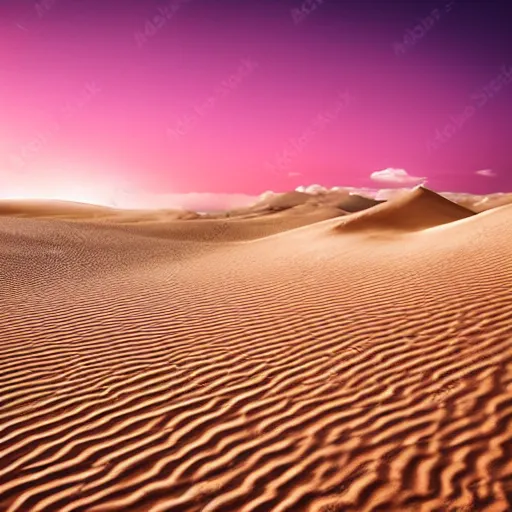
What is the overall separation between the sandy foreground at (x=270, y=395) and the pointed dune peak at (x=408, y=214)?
12869 millimetres

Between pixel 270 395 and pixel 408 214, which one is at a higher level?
pixel 408 214

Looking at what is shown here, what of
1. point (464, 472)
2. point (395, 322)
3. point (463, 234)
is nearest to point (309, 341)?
point (395, 322)

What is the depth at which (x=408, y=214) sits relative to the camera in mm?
26094

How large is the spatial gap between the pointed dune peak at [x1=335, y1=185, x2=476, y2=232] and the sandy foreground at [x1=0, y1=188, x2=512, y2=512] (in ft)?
42.2

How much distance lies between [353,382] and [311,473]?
1565 mm

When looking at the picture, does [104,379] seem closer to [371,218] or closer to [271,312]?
[271,312]

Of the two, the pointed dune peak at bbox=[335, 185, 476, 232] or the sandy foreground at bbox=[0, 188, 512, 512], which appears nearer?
the sandy foreground at bbox=[0, 188, 512, 512]

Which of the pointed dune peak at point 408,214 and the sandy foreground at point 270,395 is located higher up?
the pointed dune peak at point 408,214

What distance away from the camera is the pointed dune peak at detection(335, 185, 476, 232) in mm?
23438

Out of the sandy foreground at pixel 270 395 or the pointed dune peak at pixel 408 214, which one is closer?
the sandy foreground at pixel 270 395

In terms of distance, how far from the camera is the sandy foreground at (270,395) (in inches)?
126

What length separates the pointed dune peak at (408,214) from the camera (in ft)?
76.9

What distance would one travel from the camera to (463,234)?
45.1 feet

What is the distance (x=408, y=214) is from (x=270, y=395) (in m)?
23.8
